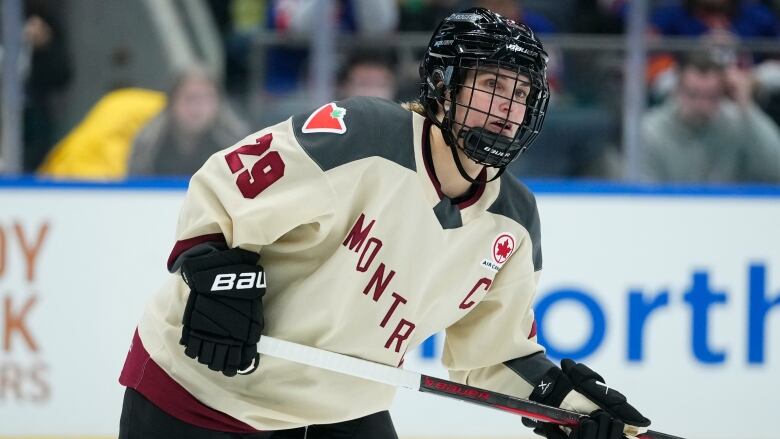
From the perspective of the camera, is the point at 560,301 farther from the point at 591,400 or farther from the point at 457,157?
the point at 457,157

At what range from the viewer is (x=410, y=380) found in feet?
7.06

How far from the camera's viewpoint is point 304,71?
4.57 meters

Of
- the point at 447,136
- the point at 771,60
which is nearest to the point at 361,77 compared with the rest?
the point at 771,60

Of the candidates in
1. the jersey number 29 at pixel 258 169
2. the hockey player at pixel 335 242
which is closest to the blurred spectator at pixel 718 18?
the hockey player at pixel 335 242

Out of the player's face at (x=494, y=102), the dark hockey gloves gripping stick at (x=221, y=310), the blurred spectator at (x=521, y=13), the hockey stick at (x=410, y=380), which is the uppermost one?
the blurred spectator at (x=521, y=13)

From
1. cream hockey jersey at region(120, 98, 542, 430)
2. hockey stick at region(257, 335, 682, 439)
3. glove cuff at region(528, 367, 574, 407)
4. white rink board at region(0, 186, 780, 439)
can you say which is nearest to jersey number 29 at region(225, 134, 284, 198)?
cream hockey jersey at region(120, 98, 542, 430)

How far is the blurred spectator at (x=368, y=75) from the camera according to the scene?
4570 mm

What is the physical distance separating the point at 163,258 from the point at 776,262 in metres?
2.19

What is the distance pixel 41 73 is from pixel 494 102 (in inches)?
112

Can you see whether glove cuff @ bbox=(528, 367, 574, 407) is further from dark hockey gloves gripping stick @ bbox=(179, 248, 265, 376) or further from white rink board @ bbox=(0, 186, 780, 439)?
white rink board @ bbox=(0, 186, 780, 439)

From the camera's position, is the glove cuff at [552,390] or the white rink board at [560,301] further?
the white rink board at [560,301]

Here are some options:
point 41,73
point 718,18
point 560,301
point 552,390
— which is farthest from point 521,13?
point 552,390

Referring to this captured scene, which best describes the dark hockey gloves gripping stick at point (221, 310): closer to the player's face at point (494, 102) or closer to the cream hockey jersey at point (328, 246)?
the cream hockey jersey at point (328, 246)

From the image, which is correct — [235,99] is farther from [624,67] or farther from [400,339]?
[400,339]
